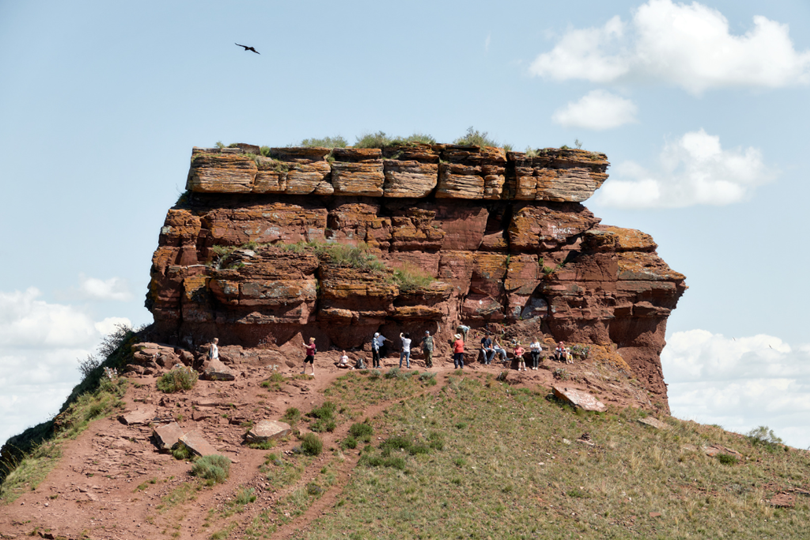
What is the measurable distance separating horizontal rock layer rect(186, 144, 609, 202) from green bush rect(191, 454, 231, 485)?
1057 centimetres

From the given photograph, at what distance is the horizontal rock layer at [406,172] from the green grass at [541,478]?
25.2 feet

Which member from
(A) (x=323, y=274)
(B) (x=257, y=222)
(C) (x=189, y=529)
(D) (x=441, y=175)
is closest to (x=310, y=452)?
(C) (x=189, y=529)

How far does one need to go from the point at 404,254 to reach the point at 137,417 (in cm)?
1158

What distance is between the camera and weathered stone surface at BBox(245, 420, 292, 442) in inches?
901

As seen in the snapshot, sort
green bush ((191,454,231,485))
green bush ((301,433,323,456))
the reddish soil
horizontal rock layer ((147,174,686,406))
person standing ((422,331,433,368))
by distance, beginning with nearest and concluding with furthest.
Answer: the reddish soil
green bush ((191,454,231,485))
green bush ((301,433,323,456))
horizontal rock layer ((147,174,686,406))
person standing ((422,331,433,368))

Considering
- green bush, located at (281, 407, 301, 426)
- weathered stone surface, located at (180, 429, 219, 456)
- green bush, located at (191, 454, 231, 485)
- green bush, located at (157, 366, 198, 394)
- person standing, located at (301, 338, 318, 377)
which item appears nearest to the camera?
green bush, located at (191, 454, 231, 485)

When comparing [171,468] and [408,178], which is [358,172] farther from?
[171,468]

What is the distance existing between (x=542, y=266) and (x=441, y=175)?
554 cm

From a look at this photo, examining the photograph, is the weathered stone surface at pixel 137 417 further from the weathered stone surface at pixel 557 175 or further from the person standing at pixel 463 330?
the weathered stone surface at pixel 557 175

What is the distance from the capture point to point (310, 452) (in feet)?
74.6

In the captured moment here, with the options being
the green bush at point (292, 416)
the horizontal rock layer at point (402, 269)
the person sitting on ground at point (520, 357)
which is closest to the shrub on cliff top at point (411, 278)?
the horizontal rock layer at point (402, 269)

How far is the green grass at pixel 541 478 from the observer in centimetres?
2028

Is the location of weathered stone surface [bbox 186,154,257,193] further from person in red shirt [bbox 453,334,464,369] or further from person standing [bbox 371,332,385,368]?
person in red shirt [bbox 453,334,464,369]

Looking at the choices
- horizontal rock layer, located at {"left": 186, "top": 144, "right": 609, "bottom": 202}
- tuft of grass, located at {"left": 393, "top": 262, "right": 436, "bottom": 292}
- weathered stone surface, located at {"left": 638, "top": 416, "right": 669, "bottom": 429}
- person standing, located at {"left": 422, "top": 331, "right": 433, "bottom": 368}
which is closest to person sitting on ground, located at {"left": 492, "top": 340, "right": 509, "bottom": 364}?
person standing, located at {"left": 422, "top": 331, "right": 433, "bottom": 368}
